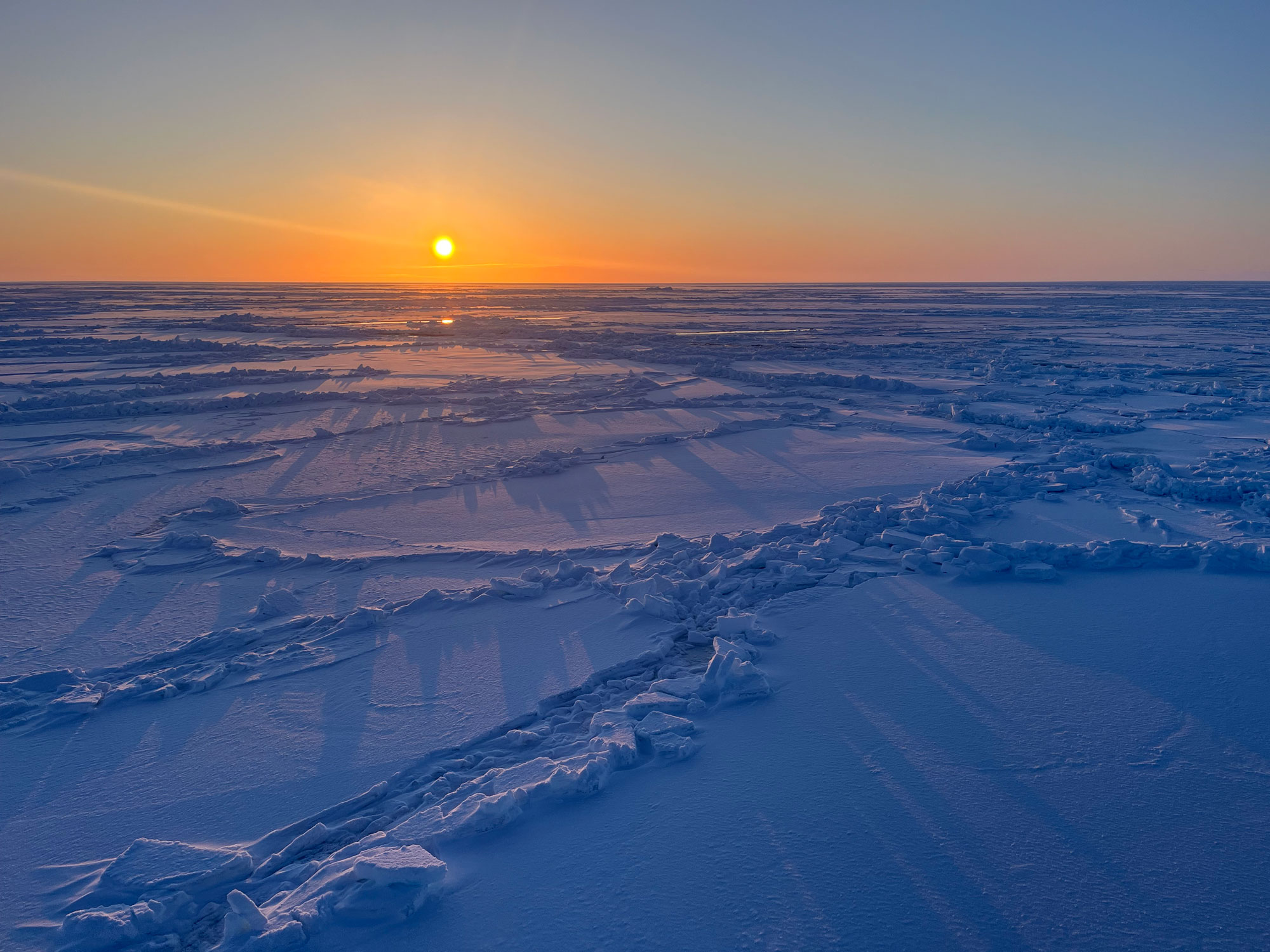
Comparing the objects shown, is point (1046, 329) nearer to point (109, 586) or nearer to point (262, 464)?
point (262, 464)

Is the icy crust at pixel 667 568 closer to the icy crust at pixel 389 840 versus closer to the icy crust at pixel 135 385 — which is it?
the icy crust at pixel 389 840

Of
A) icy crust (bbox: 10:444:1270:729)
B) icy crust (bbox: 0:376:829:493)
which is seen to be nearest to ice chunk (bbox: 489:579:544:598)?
icy crust (bbox: 10:444:1270:729)

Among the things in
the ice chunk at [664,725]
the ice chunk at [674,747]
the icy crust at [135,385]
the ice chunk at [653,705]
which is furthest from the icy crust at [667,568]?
the icy crust at [135,385]

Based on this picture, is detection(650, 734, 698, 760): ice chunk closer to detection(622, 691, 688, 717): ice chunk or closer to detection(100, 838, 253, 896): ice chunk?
detection(622, 691, 688, 717): ice chunk

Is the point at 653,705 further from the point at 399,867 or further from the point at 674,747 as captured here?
the point at 399,867

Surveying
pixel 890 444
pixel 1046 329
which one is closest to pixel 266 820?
pixel 890 444

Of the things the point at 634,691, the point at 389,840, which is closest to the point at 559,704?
the point at 634,691
